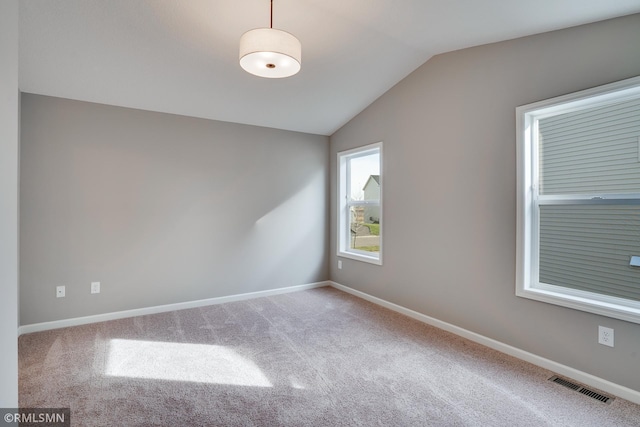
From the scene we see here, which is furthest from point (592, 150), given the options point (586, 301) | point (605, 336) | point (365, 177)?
point (365, 177)

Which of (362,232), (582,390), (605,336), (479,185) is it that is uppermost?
(479,185)

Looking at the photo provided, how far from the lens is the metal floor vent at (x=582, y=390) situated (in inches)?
81.6

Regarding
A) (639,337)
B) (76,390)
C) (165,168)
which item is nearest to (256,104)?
(165,168)

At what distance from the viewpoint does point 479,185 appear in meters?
2.92

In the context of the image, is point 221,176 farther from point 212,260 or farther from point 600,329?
point 600,329

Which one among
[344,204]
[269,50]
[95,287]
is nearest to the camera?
[269,50]

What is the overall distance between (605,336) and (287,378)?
2.21m

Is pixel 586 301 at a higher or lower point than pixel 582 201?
lower

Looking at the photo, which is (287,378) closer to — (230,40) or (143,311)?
(143,311)

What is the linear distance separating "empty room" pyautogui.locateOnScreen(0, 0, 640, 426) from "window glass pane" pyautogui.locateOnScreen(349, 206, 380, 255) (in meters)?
0.09

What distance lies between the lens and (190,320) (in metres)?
3.42

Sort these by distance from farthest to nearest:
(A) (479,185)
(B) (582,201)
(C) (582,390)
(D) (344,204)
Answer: (D) (344,204) < (A) (479,185) < (B) (582,201) < (C) (582,390)

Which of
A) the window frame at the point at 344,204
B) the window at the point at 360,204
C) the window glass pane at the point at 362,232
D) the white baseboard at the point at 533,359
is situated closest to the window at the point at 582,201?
the white baseboard at the point at 533,359

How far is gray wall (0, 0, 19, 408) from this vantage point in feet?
4.15
